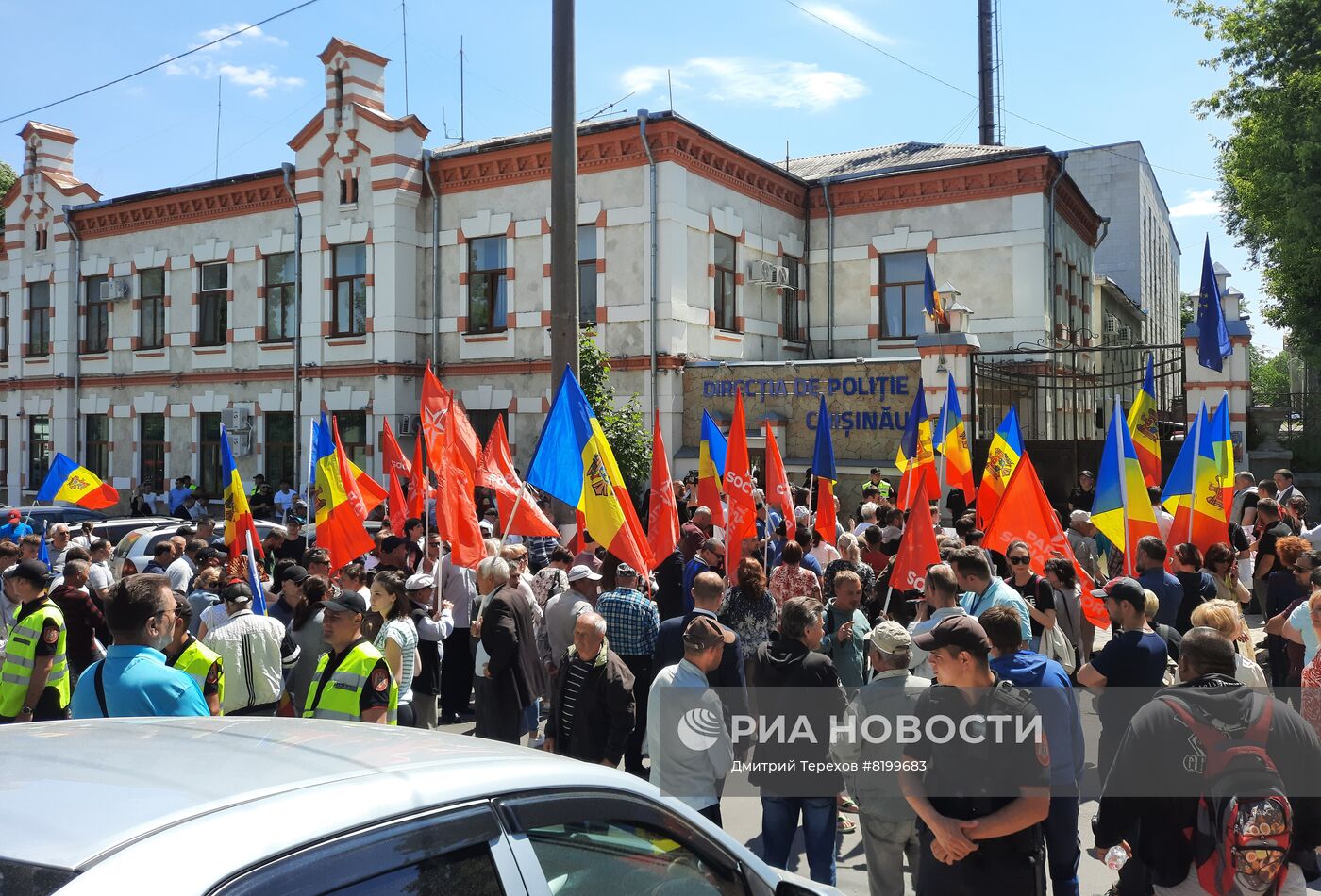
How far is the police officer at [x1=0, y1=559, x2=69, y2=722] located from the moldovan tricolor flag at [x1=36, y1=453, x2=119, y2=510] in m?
6.98

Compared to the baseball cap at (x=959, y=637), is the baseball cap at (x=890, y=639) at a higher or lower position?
lower

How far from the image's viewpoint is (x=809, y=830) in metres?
5.50

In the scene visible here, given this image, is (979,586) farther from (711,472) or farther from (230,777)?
(711,472)

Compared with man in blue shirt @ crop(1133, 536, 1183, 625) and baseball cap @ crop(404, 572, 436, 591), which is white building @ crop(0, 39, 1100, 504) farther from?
man in blue shirt @ crop(1133, 536, 1183, 625)

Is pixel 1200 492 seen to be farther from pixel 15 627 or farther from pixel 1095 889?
pixel 15 627

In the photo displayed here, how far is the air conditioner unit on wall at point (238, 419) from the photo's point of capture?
24.5 meters

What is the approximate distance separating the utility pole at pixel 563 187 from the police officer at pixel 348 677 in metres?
5.87

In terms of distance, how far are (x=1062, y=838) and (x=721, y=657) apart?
6.56ft

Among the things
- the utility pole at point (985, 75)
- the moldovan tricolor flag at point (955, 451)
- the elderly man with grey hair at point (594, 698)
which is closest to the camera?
the elderly man with grey hair at point (594, 698)

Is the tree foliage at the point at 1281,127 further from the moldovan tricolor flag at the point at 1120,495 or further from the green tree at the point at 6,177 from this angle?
the green tree at the point at 6,177

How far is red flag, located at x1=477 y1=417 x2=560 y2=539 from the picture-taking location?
401 inches

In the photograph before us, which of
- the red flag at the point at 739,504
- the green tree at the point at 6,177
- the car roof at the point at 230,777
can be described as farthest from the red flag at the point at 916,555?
the green tree at the point at 6,177

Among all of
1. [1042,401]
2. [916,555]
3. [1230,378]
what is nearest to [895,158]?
[1042,401]

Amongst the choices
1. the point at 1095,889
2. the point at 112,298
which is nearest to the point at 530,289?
the point at 112,298
